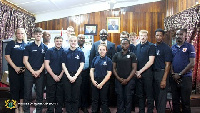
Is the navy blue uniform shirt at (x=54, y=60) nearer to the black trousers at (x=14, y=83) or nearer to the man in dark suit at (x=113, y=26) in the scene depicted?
the black trousers at (x=14, y=83)

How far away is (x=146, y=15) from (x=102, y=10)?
149cm

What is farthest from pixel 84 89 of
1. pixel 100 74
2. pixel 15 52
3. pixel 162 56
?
pixel 162 56

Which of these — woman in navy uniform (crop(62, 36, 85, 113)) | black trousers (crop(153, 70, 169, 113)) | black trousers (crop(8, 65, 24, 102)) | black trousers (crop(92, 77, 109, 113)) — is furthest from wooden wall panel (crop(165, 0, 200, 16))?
black trousers (crop(8, 65, 24, 102))

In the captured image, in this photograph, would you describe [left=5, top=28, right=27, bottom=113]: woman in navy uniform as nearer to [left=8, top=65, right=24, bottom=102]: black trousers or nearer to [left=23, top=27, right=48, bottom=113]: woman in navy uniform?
[left=8, top=65, right=24, bottom=102]: black trousers

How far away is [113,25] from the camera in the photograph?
6.29 meters

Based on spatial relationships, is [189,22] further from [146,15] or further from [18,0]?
[18,0]

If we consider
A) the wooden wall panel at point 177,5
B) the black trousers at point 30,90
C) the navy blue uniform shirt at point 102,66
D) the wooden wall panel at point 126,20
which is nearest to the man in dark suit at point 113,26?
the wooden wall panel at point 126,20

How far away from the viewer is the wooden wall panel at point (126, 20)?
6312 mm

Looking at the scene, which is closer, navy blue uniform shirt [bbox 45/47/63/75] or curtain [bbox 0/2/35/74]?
navy blue uniform shirt [bbox 45/47/63/75]

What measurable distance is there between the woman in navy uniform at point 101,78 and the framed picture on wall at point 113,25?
3049 mm

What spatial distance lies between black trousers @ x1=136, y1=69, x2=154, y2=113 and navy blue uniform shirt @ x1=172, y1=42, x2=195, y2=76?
0.49 metres

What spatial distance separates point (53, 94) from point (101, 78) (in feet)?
2.78

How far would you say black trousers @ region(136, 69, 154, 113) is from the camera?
10.5 feet

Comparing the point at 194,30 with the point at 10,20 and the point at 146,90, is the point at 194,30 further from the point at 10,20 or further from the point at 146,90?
the point at 10,20
